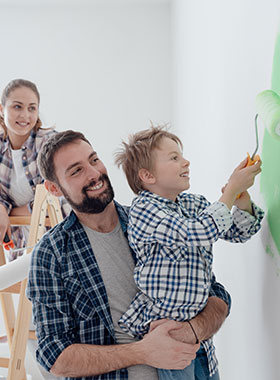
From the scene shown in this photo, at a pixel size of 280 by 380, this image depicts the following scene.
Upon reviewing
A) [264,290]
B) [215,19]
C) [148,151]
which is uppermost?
[215,19]

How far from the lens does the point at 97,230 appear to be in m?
1.29

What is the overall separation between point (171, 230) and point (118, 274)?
0.28m

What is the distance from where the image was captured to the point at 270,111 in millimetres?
789

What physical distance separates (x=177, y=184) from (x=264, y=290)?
0.33 metres

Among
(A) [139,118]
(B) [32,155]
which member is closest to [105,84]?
(A) [139,118]

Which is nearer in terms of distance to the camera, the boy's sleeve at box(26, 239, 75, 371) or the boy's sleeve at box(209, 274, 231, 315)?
the boy's sleeve at box(26, 239, 75, 371)

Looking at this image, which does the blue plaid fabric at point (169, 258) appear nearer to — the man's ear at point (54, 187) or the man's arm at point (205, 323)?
the man's arm at point (205, 323)

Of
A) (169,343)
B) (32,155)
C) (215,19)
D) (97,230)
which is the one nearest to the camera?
(169,343)

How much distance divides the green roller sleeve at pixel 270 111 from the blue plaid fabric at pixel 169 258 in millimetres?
256

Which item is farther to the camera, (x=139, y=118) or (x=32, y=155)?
(x=139, y=118)

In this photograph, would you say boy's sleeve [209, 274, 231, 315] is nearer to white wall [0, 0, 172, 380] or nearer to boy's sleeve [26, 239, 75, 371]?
boy's sleeve [26, 239, 75, 371]

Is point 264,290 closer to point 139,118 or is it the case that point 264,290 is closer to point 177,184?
point 177,184

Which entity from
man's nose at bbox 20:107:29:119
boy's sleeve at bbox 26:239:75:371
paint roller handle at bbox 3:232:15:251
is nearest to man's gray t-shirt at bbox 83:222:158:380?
boy's sleeve at bbox 26:239:75:371

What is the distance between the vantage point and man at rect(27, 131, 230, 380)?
1.11 m
